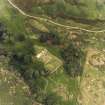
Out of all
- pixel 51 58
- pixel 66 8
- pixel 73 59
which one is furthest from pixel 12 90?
pixel 66 8

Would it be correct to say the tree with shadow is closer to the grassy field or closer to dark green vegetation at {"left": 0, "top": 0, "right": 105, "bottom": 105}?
dark green vegetation at {"left": 0, "top": 0, "right": 105, "bottom": 105}

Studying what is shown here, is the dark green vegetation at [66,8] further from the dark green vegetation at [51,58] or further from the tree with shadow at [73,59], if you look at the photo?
the tree with shadow at [73,59]

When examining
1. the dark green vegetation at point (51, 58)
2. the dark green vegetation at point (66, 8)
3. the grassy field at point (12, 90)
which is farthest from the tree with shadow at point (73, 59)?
the grassy field at point (12, 90)

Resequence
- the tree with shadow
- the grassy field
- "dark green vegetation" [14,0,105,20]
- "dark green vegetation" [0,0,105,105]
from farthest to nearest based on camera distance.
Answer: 1. "dark green vegetation" [14,0,105,20]
2. the tree with shadow
3. "dark green vegetation" [0,0,105,105]
4. the grassy field

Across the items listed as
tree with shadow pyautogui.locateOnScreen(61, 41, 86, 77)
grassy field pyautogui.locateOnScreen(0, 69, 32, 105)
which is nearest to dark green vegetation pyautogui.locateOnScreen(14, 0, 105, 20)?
tree with shadow pyautogui.locateOnScreen(61, 41, 86, 77)

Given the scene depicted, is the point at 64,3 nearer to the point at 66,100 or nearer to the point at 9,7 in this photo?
the point at 9,7

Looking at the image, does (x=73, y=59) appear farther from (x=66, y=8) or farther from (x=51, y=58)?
(x=66, y=8)

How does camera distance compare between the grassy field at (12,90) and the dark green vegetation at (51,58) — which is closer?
the grassy field at (12,90)

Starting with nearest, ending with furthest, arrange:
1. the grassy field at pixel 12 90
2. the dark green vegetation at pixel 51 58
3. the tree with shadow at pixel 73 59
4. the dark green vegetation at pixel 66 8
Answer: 1. the grassy field at pixel 12 90
2. the dark green vegetation at pixel 51 58
3. the tree with shadow at pixel 73 59
4. the dark green vegetation at pixel 66 8
